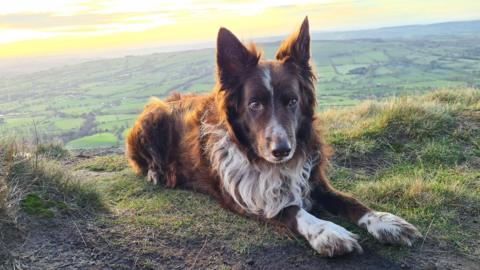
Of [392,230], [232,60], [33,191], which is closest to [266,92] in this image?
[232,60]

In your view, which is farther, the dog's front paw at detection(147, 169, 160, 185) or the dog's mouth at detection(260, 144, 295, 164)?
the dog's front paw at detection(147, 169, 160, 185)

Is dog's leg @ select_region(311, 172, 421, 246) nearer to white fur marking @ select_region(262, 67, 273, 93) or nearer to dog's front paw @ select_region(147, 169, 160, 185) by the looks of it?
white fur marking @ select_region(262, 67, 273, 93)

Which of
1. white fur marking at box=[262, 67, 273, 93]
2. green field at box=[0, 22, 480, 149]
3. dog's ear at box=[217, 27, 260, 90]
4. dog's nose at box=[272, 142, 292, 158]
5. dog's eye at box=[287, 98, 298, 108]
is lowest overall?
green field at box=[0, 22, 480, 149]

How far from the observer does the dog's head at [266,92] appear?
14.0 feet

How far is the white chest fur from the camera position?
4508mm

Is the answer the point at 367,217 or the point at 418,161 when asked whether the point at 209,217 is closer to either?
the point at 367,217

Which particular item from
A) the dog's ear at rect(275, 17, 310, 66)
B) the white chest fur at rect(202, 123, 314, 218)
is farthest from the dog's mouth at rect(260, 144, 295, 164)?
the dog's ear at rect(275, 17, 310, 66)

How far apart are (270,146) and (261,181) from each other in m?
0.68

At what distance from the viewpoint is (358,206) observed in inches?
166

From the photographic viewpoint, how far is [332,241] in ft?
11.6

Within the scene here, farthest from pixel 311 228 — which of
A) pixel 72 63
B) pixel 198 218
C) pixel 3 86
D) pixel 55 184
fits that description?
pixel 72 63

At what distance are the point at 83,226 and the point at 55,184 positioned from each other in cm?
72

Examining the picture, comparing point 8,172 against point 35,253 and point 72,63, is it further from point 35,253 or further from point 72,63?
point 72,63

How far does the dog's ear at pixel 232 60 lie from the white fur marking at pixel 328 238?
1.72 meters
